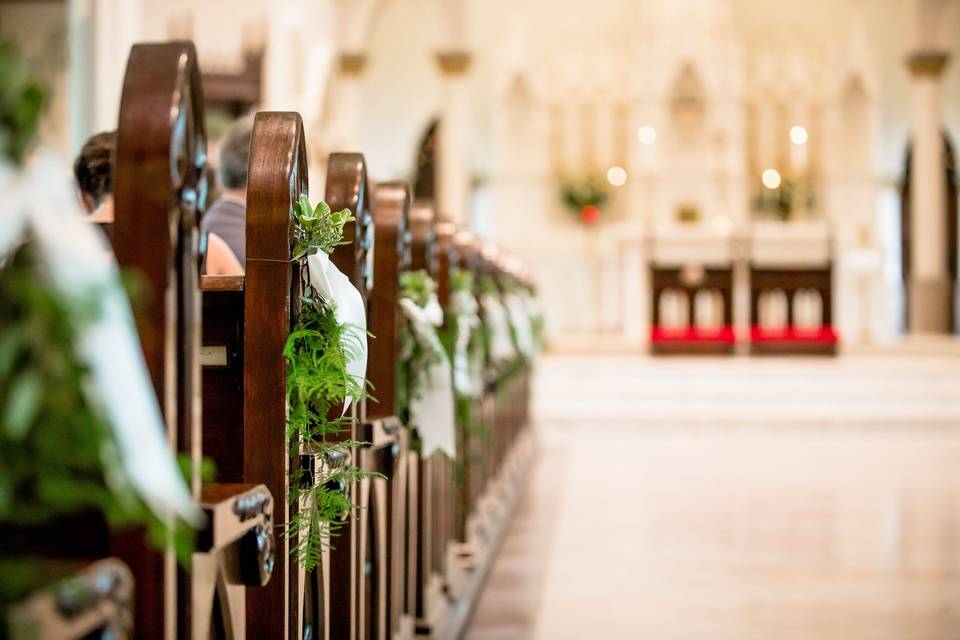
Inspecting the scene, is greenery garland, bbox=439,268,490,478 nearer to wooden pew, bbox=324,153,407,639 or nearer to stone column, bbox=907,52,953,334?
wooden pew, bbox=324,153,407,639

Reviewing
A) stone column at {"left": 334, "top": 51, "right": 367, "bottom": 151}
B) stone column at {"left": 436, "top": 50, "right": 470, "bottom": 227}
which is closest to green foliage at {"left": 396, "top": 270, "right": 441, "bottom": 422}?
stone column at {"left": 334, "top": 51, "right": 367, "bottom": 151}

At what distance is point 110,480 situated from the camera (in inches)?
25.8

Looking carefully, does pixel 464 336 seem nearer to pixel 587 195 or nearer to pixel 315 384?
pixel 315 384

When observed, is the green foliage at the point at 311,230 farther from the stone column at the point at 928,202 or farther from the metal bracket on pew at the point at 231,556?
the stone column at the point at 928,202

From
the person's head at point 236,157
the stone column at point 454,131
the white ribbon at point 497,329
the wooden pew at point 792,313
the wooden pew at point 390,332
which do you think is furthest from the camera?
the stone column at point 454,131

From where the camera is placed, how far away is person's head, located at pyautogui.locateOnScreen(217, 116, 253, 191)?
2777 mm

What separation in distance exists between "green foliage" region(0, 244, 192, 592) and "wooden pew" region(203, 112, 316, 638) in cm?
77

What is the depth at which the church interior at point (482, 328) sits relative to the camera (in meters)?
0.73

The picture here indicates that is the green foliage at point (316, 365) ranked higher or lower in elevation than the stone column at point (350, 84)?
lower

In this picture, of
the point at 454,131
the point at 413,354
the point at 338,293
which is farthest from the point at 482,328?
the point at 454,131

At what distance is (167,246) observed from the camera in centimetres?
96

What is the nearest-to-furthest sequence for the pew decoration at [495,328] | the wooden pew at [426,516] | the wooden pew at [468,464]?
the wooden pew at [426,516], the wooden pew at [468,464], the pew decoration at [495,328]

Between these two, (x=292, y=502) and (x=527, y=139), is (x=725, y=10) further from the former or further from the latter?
(x=292, y=502)

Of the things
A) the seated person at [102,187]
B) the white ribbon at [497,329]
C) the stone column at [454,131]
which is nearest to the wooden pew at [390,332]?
the seated person at [102,187]
